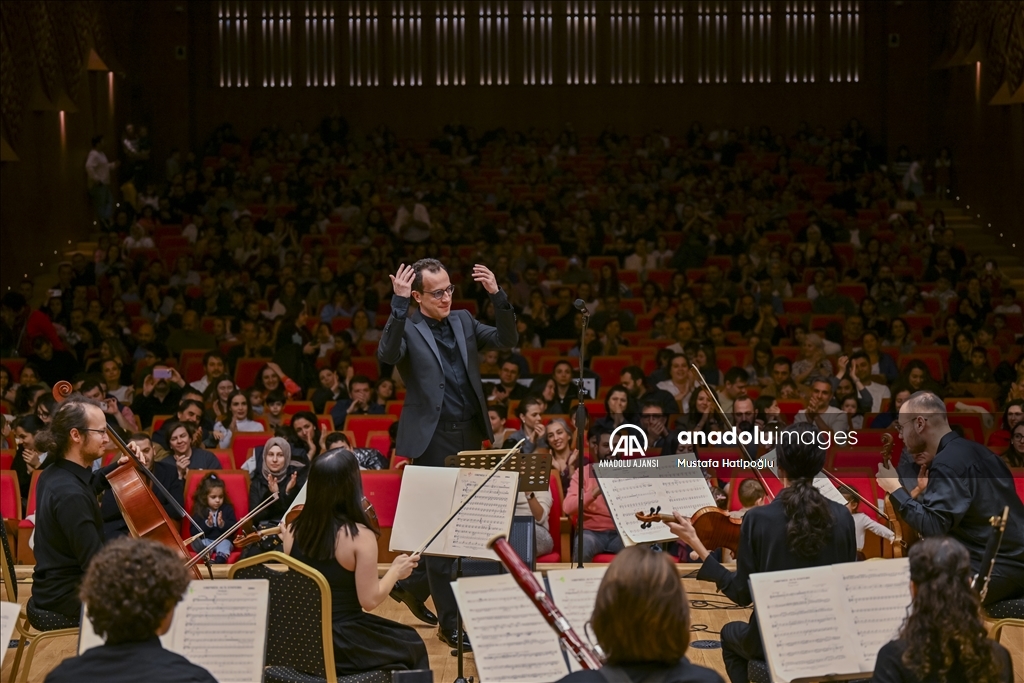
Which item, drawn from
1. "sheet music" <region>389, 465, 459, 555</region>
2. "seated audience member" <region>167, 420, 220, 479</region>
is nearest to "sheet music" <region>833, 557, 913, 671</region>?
"sheet music" <region>389, 465, 459, 555</region>

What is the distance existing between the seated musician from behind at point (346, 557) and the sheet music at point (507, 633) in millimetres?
355

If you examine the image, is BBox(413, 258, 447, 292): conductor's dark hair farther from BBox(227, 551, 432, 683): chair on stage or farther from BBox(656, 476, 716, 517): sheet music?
BBox(227, 551, 432, 683): chair on stage

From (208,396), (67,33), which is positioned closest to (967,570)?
(208,396)

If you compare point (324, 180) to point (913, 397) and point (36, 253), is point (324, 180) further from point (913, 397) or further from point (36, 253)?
point (913, 397)

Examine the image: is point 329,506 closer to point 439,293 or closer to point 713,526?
point 439,293

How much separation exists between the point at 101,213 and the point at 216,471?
7.66 meters

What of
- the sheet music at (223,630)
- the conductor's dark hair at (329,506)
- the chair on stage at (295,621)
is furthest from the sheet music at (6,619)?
the conductor's dark hair at (329,506)

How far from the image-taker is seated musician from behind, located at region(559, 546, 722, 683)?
7.14 ft

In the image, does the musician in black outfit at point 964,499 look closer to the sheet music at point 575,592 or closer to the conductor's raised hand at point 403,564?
the sheet music at point 575,592

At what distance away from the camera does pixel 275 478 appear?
5621 millimetres

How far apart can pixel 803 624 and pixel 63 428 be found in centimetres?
226

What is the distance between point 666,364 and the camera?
785cm

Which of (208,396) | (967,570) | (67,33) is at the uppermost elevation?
(67,33)

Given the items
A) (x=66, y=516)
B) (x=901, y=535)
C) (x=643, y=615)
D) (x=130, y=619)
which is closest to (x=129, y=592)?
(x=130, y=619)
